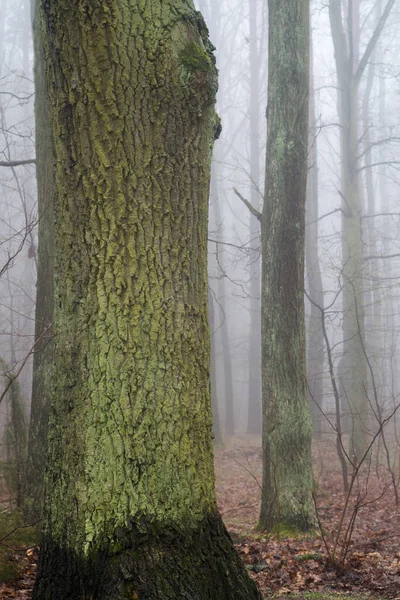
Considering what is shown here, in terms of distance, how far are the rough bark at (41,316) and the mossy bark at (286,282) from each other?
8.08ft

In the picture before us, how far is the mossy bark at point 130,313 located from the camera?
9.36ft

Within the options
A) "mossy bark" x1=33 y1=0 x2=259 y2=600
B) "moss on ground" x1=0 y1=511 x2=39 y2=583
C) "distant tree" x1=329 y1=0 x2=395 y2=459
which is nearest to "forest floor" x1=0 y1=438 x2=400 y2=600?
"moss on ground" x1=0 y1=511 x2=39 y2=583

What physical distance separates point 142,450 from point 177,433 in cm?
19

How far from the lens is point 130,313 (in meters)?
2.98

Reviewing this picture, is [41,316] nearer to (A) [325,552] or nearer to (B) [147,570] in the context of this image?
(A) [325,552]

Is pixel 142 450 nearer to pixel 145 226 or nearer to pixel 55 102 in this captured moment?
pixel 145 226

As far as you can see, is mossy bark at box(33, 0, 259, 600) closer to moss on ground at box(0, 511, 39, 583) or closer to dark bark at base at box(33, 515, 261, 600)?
dark bark at base at box(33, 515, 261, 600)

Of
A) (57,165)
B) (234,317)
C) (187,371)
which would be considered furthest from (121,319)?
(234,317)

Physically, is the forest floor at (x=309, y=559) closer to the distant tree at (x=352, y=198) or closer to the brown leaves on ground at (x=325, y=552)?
the brown leaves on ground at (x=325, y=552)

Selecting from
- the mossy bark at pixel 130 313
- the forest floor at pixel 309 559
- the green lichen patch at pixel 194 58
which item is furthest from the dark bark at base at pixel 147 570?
the green lichen patch at pixel 194 58

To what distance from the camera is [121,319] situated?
117 inches

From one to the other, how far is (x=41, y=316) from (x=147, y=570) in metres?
4.14

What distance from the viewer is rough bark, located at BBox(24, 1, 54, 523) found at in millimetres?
6074

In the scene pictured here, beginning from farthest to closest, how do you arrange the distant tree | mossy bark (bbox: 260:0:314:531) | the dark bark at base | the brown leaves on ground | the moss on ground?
1. the distant tree
2. mossy bark (bbox: 260:0:314:531)
3. the brown leaves on ground
4. the moss on ground
5. the dark bark at base
